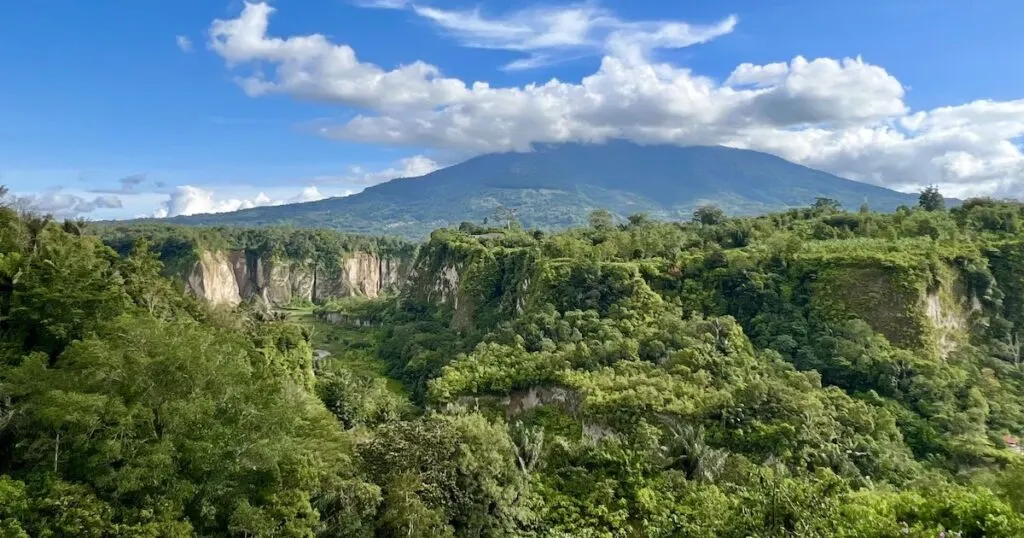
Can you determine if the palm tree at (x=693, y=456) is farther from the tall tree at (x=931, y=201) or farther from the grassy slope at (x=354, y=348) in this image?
the tall tree at (x=931, y=201)

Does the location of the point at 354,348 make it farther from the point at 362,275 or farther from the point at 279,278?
the point at 362,275

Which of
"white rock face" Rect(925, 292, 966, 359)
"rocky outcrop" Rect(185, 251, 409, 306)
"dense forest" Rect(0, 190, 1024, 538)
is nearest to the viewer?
"dense forest" Rect(0, 190, 1024, 538)

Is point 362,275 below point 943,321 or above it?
below

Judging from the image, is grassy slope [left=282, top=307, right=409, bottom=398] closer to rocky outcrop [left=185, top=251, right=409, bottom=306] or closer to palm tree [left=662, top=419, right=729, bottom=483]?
rocky outcrop [left=185, top=251, right=409, bottom=306]

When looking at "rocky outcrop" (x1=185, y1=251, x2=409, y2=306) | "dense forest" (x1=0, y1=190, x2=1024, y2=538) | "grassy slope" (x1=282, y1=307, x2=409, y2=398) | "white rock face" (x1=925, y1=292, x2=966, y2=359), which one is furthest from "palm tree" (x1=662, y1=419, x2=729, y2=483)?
"rocky outcrop" (x1=185, y1=251, x2=409, y2=306)

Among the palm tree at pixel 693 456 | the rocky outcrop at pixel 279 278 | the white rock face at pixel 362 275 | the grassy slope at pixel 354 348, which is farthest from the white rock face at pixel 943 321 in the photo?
the white rock face at pixel 362 275

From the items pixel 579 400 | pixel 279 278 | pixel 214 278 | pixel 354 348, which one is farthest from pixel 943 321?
pixel 279 278
